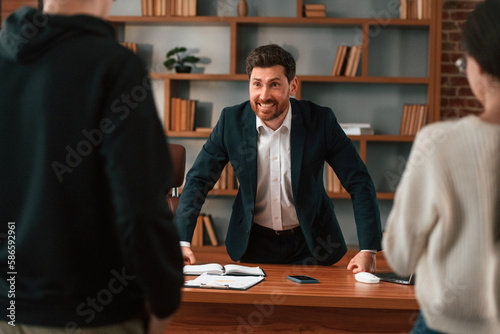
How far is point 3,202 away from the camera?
0.90 m

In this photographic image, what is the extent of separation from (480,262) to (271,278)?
110 cm

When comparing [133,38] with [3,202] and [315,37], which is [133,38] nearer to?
[315,37]

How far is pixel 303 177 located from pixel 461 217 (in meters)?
1.45

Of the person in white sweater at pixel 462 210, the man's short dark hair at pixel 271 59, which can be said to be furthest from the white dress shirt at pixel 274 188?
the person in white sweater at pixel 462 210

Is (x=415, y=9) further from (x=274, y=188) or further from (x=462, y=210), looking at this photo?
(x=462, y=210)

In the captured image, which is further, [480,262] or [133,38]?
[133,38]

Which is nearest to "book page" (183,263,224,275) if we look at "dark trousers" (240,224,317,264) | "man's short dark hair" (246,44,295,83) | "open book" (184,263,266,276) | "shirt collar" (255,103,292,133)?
"open book" (184,263,266,276)

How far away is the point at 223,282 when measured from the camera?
73.2 inches

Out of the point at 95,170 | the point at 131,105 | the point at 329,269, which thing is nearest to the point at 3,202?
the point at 95,170

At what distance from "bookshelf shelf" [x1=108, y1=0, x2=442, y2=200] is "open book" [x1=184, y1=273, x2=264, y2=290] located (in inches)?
88.0

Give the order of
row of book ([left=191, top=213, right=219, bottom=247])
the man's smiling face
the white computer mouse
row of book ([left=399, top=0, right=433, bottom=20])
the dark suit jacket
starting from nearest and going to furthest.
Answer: the white computer mouse → the dark suit jacket → the man's smiling face → row of book ([left=399, top=0, right=433, bottom=20]) → row of book ([left=191, top=213, right=219, bottom=247])

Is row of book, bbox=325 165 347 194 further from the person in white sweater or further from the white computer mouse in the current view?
the person in white sweater

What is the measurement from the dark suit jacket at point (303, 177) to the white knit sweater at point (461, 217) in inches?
52.1

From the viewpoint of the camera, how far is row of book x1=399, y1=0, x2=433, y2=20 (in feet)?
13.5
